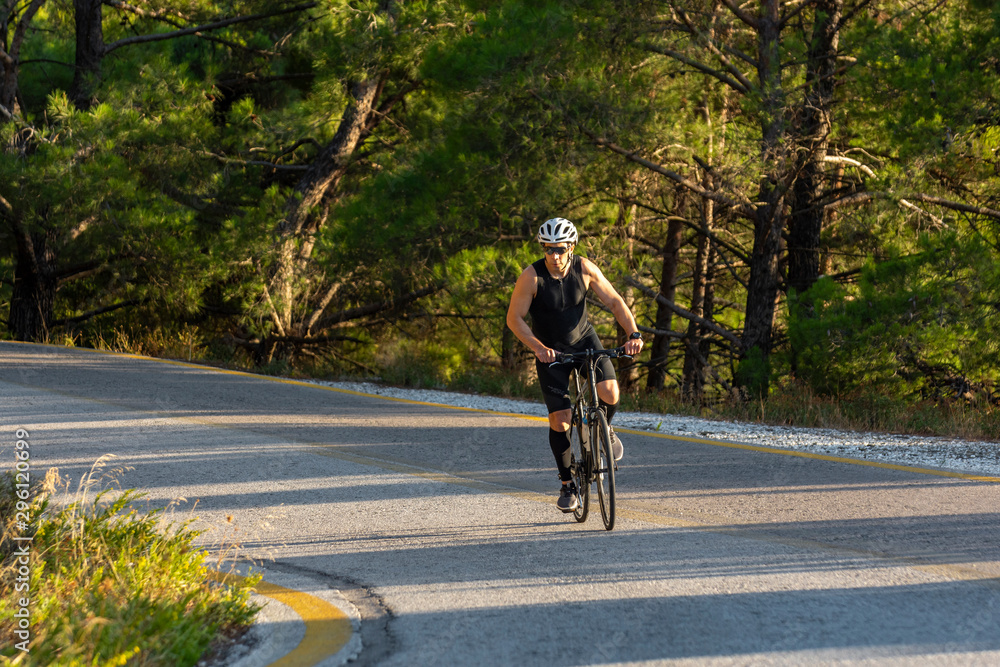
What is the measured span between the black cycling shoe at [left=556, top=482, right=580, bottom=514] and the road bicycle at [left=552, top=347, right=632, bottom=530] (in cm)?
3

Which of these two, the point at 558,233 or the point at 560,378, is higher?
the point at 558,233

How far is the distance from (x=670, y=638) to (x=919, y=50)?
9.75m

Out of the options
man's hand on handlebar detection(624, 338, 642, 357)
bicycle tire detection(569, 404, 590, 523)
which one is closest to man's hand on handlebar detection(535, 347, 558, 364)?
man's hand on handlebar detection(624, 338, 642, 357)

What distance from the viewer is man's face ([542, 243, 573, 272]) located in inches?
241

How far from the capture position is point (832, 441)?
9148 millimetres

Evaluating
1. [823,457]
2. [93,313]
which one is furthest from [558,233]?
[93,313]

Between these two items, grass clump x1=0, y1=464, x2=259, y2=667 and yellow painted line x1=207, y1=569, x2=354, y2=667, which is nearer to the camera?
grass clump x1=0, y1=464, x2=259, y2=667

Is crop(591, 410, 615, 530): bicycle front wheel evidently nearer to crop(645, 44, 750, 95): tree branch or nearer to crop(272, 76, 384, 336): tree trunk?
crop(645, 44, 750, 95): tree branch

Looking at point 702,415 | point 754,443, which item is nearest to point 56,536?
point 754,443

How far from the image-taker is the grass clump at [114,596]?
11.5ft

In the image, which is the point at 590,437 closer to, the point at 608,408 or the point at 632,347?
the point at 608,408

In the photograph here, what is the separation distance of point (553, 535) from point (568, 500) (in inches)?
14.6

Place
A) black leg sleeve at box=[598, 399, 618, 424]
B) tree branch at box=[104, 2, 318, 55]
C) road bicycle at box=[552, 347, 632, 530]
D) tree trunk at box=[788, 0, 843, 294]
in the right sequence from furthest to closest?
tree branch at box=[104, 2, 318, 55] → tree trunk at box=[788, 0, 843, 294] → black leg sleeve at box=[598, 399, 618, 424] → road bicycle at box=[552, 347, 632, 530]

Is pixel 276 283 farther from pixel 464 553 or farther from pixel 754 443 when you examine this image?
pixel 464 553
